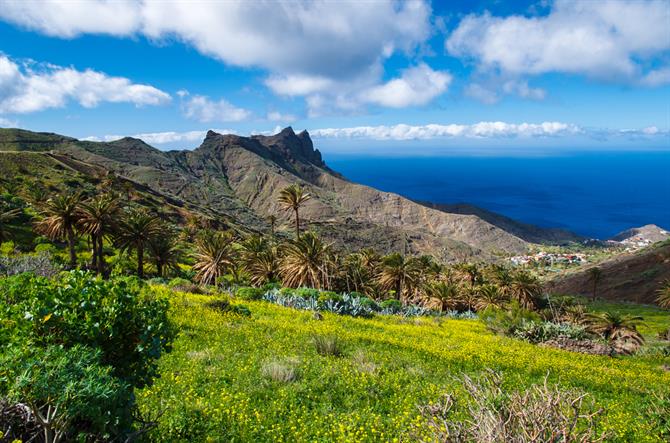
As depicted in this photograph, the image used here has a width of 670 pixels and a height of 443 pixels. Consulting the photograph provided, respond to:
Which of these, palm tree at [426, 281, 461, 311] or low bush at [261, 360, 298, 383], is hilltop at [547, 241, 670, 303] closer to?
palm tree at [426, 281, 461, 311]

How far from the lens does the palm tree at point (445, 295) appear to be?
45031mm

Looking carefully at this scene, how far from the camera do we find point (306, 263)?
36969 millimetres

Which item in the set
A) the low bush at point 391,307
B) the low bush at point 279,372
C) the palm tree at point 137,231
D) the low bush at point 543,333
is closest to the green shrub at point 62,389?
the low bush at point 279,372

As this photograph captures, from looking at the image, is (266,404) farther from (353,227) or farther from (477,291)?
(353,227)

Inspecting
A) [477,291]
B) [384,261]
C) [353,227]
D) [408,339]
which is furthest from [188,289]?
[353,227]

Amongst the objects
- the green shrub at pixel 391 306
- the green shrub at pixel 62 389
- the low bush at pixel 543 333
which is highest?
the green shrub at pixel 62 389

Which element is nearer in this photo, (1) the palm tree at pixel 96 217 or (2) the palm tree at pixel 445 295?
(1) the palm tree at pixel 96 217

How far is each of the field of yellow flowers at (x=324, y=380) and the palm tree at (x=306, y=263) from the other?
17523mm

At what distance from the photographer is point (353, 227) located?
180m

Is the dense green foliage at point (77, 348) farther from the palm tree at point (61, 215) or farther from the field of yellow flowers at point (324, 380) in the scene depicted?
the palm tree at point (61, 215)

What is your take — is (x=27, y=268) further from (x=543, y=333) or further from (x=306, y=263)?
(x=543, y=333)

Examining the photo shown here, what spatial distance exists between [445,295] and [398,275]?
572 cm

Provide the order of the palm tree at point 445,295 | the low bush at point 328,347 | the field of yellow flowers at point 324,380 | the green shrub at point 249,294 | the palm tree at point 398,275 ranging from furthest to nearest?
the palm tree at point 398,275 → the palm tree at point 445,295 → the green shrub at point 249,294 → the low bush at point 328,347 → the field of yellow flowers at point 324,380

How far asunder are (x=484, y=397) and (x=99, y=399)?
4.65 metres
